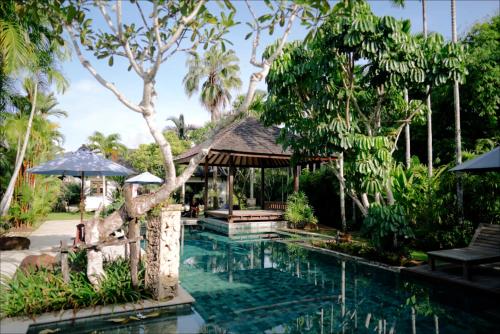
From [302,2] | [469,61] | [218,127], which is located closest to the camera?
[302,2]

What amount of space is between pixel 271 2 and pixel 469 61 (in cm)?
1373

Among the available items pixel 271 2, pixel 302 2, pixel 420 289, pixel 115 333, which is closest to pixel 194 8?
pixel 271 2

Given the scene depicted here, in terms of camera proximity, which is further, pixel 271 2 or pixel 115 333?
pixel 271 2

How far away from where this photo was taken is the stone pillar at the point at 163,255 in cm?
630

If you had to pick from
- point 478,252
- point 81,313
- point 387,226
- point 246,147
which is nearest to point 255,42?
point 81,313

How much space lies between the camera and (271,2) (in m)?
5.50

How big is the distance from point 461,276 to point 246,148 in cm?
1072

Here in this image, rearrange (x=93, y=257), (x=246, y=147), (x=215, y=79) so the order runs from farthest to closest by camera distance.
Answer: (x=215, y=79) → (x=246, y=147) → (x=93, y=257)

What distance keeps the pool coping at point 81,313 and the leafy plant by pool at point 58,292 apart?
0.44 feet

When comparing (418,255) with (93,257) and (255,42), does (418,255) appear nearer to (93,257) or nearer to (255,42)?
(255,42)

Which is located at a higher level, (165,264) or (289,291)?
(165,264)

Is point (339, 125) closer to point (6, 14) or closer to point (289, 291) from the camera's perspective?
point (289, 291)

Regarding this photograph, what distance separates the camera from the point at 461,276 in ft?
25.6

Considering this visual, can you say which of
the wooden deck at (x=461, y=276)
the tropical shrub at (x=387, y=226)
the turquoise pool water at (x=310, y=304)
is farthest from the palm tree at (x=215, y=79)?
the wooden deck at (x=461, y=276)
